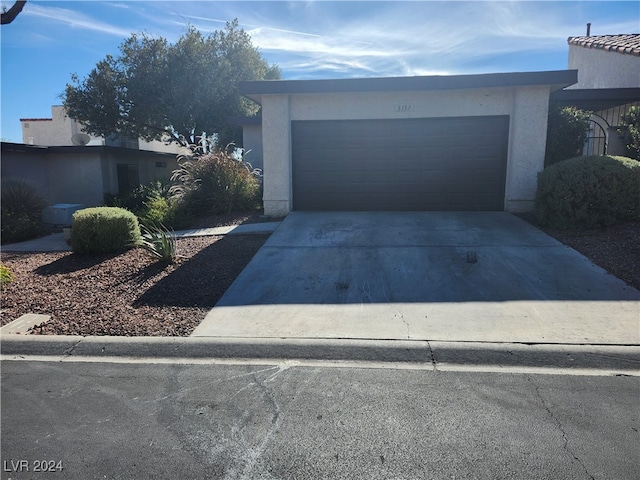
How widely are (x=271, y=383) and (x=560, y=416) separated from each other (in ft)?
7.56

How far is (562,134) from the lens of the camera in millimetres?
11008

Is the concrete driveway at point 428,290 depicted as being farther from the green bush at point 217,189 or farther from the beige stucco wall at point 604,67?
the beige stucco wall at point 604,67

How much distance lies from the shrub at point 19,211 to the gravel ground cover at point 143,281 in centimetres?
367

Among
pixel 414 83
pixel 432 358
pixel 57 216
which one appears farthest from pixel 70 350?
pixel 57 216

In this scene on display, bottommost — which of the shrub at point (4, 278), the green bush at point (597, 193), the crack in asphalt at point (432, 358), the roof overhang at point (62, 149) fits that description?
the crack in asphalt at point (432, 358)

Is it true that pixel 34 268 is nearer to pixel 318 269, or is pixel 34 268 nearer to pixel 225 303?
pixel 225 303

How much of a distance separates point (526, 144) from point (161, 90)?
19.0 meters

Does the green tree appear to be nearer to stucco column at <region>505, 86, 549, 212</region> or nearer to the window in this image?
the window

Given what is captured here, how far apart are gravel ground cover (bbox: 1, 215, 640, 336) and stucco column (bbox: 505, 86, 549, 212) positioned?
2.09 m

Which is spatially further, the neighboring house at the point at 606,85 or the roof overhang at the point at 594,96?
the neighboring house at the point at 606,85

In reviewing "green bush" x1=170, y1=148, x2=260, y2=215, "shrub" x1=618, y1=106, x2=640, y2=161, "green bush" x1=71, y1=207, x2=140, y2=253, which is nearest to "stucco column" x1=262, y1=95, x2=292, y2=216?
"green bush" x1=170, y1=148, x2=260, y2=215

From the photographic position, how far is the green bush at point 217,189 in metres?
12.1

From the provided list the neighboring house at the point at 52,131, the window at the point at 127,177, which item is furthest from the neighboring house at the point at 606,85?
the neighboring house at the point at 52,131

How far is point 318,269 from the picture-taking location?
23.3 ft
